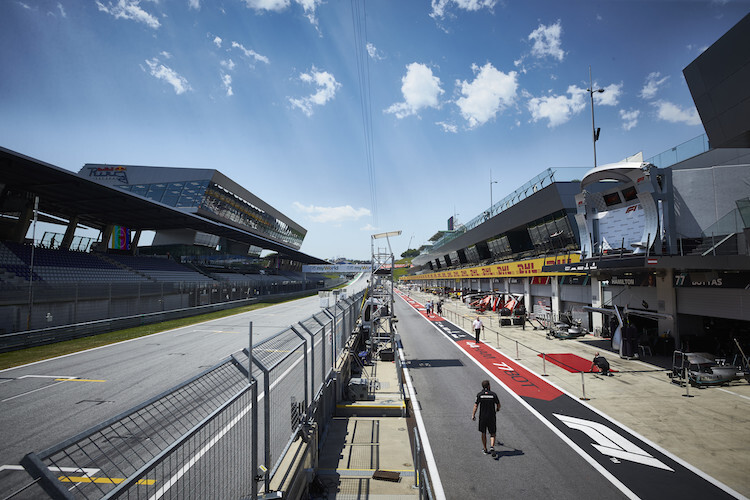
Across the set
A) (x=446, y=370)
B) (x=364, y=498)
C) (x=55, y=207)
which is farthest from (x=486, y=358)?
(x=55, y=207)

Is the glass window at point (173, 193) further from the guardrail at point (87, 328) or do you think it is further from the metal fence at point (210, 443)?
the metal fence at point (210, 443)

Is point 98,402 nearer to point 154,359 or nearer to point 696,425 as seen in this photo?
point 154,359

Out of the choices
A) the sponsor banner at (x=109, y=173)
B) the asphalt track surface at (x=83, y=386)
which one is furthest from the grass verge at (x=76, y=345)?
the sponsor banner at (x=109, y=173)

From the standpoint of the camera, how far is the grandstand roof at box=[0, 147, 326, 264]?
22656 mm

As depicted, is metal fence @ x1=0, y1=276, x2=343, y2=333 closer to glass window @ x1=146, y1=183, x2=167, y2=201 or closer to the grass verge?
the grass verge

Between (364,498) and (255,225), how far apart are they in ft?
230

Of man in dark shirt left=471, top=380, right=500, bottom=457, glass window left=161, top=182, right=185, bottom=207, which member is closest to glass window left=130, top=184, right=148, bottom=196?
glass window left=161, top=182, right=185, bottom=207

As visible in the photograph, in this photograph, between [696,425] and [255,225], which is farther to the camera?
[255,225]

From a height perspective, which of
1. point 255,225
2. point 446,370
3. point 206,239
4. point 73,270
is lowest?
point 446,370

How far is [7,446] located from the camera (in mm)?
7242

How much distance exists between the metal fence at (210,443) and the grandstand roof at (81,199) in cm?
2319

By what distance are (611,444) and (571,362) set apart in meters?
8.36

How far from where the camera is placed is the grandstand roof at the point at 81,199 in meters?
22.7

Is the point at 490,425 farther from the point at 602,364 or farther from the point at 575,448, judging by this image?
the point at 602,364
